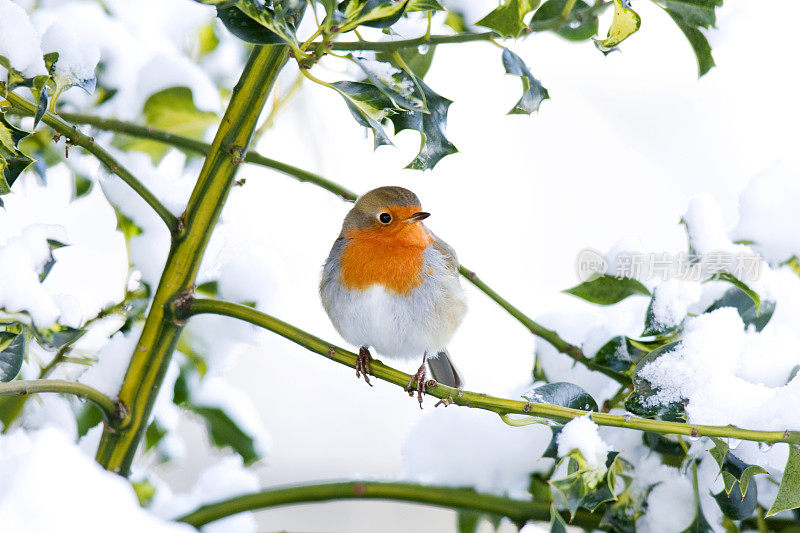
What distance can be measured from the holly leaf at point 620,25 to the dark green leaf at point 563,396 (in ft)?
0.91

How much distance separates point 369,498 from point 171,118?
21.9 inches

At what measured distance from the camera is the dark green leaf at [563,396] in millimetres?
658

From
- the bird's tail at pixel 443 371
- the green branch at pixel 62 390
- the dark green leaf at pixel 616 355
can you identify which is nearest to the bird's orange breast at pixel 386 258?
the bird's tail at pixel 443 371

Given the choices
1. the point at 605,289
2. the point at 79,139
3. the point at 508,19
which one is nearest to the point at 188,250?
the point at 79,139

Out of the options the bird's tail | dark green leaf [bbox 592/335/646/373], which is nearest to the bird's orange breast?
the bird's tail

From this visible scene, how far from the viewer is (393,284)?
1.05 m

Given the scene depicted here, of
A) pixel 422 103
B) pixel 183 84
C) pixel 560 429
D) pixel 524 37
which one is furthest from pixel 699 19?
pixel 183 84

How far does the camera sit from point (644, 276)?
87cm

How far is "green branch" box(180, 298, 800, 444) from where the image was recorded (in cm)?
57

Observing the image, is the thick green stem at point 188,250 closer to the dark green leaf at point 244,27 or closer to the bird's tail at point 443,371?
the dark green leaf at point 244,27

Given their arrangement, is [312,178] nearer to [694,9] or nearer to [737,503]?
[694,9]

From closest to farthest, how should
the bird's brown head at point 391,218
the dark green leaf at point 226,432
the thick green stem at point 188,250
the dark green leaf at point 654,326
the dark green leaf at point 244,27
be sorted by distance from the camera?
the dark green leaf at point 244,27
the thick green stem at point 188,250
the dark green leaf at point 654,326
the dark green leaf at point 226,432
the bird's brown head at point 391,218

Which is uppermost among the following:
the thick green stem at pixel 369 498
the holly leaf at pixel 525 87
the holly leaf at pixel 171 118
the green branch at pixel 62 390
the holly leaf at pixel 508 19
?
the holly leaf at pixel 171 118

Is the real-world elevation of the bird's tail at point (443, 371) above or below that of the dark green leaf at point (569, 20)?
below
